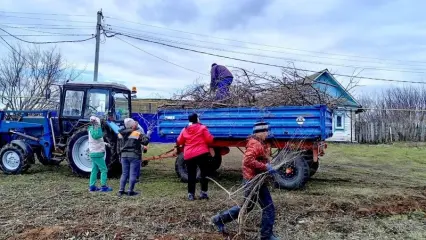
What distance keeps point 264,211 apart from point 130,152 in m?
3.48

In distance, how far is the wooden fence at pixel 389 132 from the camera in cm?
2716

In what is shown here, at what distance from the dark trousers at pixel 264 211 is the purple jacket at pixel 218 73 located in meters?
4.75

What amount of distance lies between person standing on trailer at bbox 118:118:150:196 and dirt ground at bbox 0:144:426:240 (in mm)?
306

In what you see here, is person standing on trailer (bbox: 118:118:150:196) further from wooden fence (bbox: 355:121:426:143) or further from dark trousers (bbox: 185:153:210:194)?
wooden fence (bbox: 355:121:426:143)

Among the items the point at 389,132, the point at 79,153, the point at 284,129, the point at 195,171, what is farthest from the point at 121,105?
the point at 389,132

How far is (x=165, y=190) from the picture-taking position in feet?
27.1

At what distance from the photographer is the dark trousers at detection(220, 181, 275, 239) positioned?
200 inches

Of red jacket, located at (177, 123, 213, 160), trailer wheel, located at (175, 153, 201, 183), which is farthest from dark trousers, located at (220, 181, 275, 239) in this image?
trailer wheel, located at (175, 153, 201, 183)

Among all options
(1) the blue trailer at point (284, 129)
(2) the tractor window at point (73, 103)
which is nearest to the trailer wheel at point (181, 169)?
(1) the blue trailer at point (284, 129)

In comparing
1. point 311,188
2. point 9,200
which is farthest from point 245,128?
point 9,200

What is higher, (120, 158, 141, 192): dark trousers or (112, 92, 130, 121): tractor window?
(112, 92, 130, 121): tractor window

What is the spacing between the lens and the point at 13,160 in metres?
10.2

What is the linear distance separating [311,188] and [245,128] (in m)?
1.89

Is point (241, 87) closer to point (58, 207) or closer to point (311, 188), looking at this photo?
point (311, 188)
